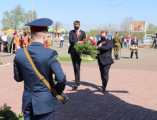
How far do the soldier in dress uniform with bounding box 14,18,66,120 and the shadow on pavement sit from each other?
7.65 feet

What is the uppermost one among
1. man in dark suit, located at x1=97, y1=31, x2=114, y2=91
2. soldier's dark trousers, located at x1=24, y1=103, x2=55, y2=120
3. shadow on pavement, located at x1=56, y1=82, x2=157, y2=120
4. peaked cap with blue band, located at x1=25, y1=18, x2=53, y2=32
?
peaked cap with blue band, located at x1=25, y1=18, x2=53, y2=32

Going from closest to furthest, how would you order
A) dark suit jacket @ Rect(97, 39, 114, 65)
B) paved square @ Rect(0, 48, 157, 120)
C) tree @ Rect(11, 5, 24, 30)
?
paved square @ Rect(0, 48, 157, 120) → dark suit jacket @ Rect(97, 39, 114, 65) → tree @ Rect(11, 5, 24, 30)

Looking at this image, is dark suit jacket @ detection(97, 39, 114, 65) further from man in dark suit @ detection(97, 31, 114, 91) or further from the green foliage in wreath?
the green foliage in wreath

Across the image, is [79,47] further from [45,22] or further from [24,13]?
[24,13]

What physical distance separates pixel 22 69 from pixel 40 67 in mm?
249

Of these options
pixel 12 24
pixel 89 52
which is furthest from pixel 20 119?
pixel 12 24

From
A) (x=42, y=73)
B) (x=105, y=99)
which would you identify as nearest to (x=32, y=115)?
(x=42, y=73)

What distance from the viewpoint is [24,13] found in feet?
246

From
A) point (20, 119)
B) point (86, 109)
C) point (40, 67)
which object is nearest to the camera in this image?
point (40, 67)

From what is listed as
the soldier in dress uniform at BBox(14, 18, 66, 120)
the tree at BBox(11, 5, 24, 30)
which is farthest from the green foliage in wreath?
the tree at BBox(11, 5, 24, 30)

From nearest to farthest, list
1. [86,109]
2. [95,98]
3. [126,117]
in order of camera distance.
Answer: [126,117], [86,109], [95,98]

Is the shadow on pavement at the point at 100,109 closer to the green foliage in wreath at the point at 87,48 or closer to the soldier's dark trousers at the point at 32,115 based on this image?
the green foliage in wreath at the point at 87,48

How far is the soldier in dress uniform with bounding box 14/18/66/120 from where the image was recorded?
98.7 inches

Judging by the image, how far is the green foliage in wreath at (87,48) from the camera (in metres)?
6.46
